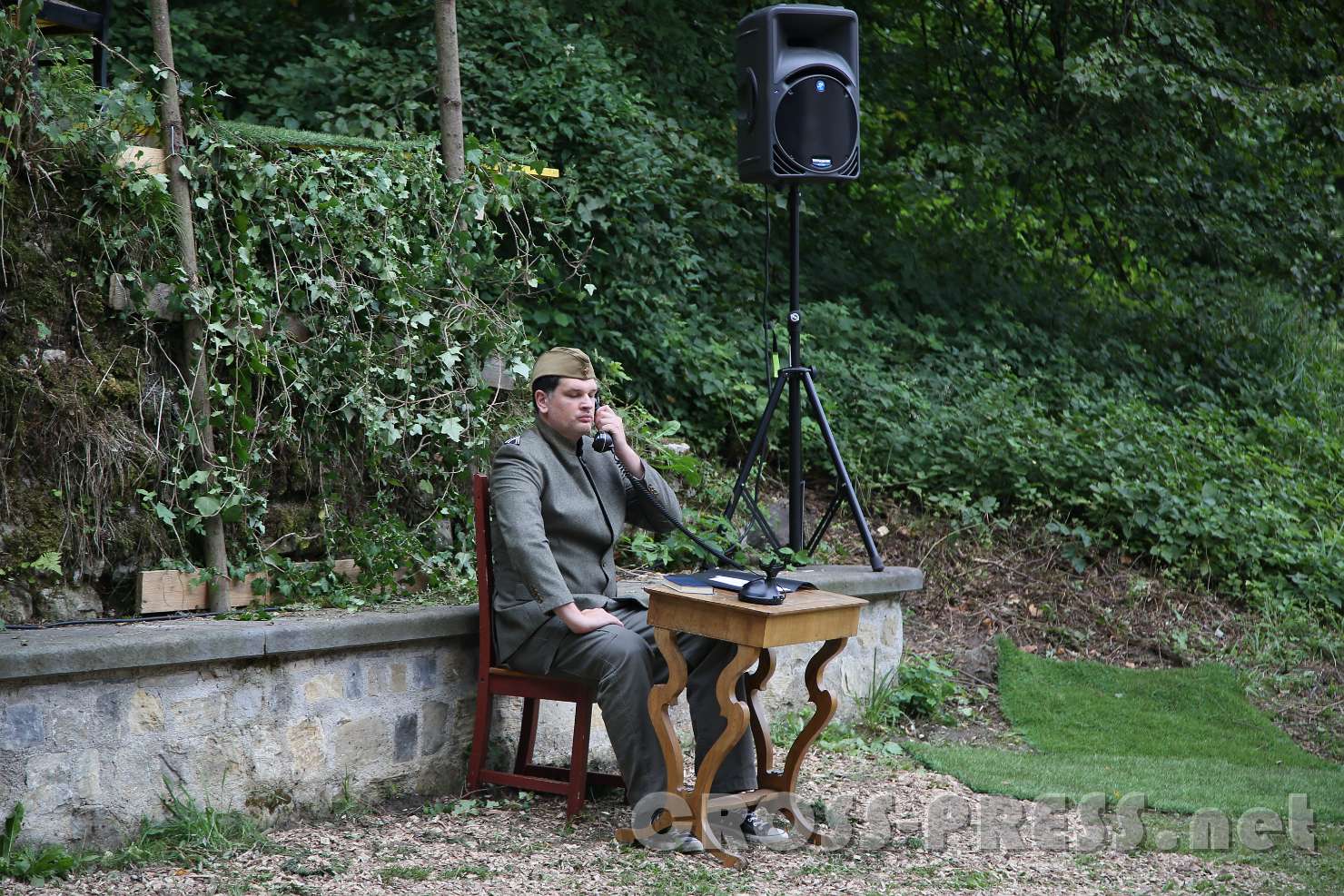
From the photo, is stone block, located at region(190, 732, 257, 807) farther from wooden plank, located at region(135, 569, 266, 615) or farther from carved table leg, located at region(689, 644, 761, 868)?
carved table leg, located at region(689, 644, 761, 868)

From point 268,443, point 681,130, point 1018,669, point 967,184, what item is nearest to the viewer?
point 268,443

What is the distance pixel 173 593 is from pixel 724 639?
166 cm

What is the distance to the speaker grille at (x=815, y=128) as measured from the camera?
4.61 meters

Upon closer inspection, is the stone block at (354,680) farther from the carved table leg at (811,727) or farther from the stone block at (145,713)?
the carved table leg at (811,727)

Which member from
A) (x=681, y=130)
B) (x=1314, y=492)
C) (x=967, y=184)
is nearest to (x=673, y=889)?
(x=681, y=130)

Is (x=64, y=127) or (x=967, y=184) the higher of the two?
(x=967, y=184)

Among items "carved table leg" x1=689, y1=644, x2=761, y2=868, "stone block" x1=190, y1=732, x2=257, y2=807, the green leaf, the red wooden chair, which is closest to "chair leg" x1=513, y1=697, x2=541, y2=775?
the red wooden chair

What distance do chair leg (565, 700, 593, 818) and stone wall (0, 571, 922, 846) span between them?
0.39 m

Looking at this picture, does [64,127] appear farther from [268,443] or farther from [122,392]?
[268,443]

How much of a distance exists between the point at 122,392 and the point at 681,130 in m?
3.99

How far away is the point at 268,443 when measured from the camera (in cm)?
409

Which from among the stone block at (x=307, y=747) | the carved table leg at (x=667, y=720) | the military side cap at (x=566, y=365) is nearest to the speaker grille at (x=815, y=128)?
the military side cap at (x=566, y=365)

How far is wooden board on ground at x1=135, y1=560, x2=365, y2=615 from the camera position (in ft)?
12.4

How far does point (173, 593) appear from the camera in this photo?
3.83 m
